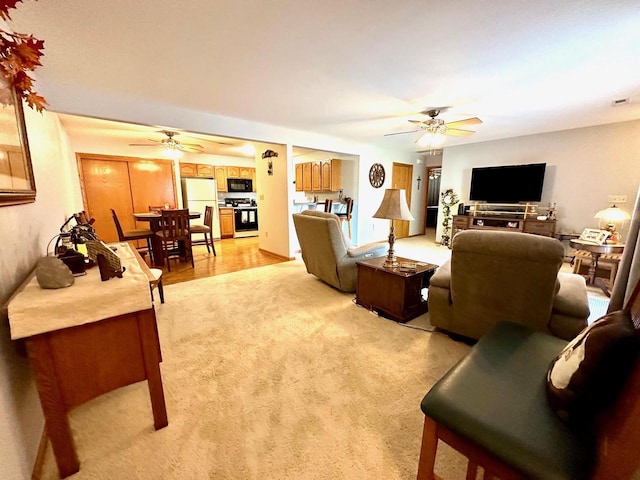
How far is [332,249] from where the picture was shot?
9.46 feet

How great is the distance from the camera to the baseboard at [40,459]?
1100 mm

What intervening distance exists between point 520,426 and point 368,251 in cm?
231

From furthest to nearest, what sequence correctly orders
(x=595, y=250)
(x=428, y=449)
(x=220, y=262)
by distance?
(x=220, y=262), (x=595, y=250), (x=428, y=449)

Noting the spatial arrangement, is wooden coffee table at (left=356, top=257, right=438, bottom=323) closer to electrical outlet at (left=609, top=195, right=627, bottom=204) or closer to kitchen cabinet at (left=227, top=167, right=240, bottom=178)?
electrical outlet at (left=609, top=195, right=627, bottom=204)

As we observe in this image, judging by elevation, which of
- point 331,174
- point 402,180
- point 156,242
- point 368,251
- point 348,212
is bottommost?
point 156,242

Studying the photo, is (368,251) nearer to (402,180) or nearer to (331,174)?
(331,174)

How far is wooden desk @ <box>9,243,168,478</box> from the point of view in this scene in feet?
3.24

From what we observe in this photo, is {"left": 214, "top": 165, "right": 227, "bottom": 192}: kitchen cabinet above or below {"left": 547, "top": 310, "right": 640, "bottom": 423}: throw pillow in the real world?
above

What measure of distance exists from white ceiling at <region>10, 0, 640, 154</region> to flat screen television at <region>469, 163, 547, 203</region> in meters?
1.52

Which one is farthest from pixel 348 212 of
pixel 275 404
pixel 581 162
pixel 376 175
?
pixel 275 404

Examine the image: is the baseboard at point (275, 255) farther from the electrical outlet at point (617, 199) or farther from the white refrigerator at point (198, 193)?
the electrical outlet at point (617, 199)

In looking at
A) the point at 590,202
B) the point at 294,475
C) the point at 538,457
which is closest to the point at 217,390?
the point at 294,475

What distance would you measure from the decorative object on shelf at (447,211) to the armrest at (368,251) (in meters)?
3.47

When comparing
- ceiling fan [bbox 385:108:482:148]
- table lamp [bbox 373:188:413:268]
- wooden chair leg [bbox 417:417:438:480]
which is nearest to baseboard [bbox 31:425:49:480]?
wooden chair leg [bbox 417:417:438:480]
